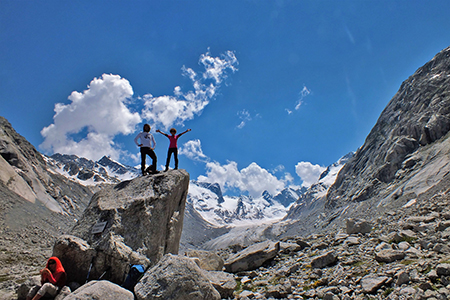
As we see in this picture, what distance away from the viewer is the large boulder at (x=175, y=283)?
23.5 ft

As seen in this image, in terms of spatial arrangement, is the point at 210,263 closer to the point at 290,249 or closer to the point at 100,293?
the point at 290,249

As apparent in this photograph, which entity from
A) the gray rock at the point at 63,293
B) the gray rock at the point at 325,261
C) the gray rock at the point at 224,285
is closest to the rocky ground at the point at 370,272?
the gray rock at the point at 325,261

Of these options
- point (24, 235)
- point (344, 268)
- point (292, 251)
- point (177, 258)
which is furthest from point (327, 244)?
point (24, 235)

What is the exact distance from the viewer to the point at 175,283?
23.9ft

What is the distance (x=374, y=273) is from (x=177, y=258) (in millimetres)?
6294

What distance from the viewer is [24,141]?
386ft

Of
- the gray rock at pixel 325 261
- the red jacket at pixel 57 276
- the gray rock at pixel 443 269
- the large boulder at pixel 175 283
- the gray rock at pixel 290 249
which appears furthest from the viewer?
the gray rock at pixel 290 249

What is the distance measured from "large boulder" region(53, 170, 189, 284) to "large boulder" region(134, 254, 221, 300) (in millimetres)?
1982

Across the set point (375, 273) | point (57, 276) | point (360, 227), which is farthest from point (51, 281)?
point (360, 227)

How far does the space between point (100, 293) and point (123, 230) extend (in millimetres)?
3355

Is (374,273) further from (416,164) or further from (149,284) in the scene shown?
(416,164)

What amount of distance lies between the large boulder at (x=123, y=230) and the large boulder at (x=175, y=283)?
1982mm

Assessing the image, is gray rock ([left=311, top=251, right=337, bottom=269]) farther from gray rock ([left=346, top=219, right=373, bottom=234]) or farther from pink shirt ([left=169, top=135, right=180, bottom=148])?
pink shirt ([left=169, top=135, right=180, bottom=148])

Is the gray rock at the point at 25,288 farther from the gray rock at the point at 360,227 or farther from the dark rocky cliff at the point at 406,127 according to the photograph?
the dark rocky cliff at the point at 406,127
